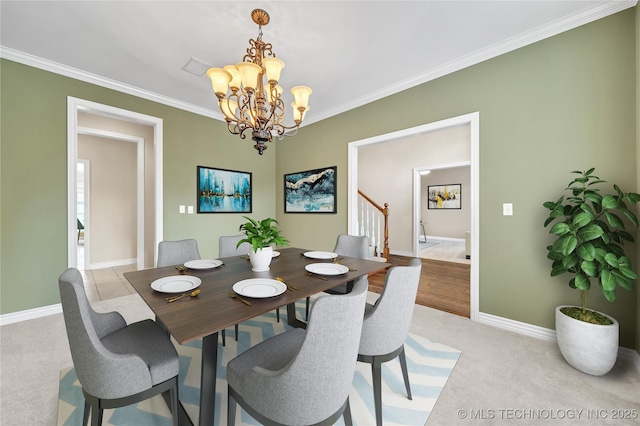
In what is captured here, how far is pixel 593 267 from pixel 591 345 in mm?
514

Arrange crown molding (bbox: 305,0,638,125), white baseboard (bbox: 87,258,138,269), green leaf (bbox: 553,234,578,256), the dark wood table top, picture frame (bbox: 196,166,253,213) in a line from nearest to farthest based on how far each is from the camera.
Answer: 1. the dark wood table top
2. green leaf (bbox: 553,234,578,256)
3. crown molding (bbox: 305,0,638,125)
4. picture frame (bbox: 196,166,253,213)
5. white baseboard (bbox: 87,258,138,269)

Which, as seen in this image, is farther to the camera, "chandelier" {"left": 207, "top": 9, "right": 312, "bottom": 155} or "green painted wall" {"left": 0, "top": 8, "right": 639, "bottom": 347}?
"green painted wall" {"left": 0, "top": 8, "right": 639, "bottom": 347}

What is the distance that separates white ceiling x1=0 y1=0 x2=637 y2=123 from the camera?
1.88 meters

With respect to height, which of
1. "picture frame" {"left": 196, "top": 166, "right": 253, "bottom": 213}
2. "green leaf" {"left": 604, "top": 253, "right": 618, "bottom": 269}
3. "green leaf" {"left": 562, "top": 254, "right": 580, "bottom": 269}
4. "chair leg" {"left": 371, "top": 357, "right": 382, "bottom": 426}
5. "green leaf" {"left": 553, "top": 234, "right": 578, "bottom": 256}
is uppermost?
"picture frame" {"left": 196, "top": 166, "right": 253, "bottom": 213}

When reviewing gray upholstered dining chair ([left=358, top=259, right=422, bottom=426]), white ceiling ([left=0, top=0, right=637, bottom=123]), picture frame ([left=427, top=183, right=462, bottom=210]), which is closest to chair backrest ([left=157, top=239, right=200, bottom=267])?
gray upholstered dining chair ([left=358, top=259, right=422, bottom=426])

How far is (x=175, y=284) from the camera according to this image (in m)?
1.35

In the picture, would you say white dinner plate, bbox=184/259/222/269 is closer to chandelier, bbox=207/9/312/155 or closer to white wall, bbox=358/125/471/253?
chandelier, bbox=207/9/312/155

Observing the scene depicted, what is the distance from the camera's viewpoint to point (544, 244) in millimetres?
2141

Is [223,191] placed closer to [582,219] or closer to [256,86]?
[256,86]

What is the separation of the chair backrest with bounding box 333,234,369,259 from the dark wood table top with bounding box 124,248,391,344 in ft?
1.52

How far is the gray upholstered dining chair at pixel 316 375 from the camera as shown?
810 mm

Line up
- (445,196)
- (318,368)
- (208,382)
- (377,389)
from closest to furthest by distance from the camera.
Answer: (318,368), (208,382), (377,389), (445,196)

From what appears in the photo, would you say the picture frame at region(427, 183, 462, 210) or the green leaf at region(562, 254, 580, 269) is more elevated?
the picture frame at region(427, 183, 462, 210)

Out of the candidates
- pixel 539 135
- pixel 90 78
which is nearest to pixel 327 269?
pixel 539 135
